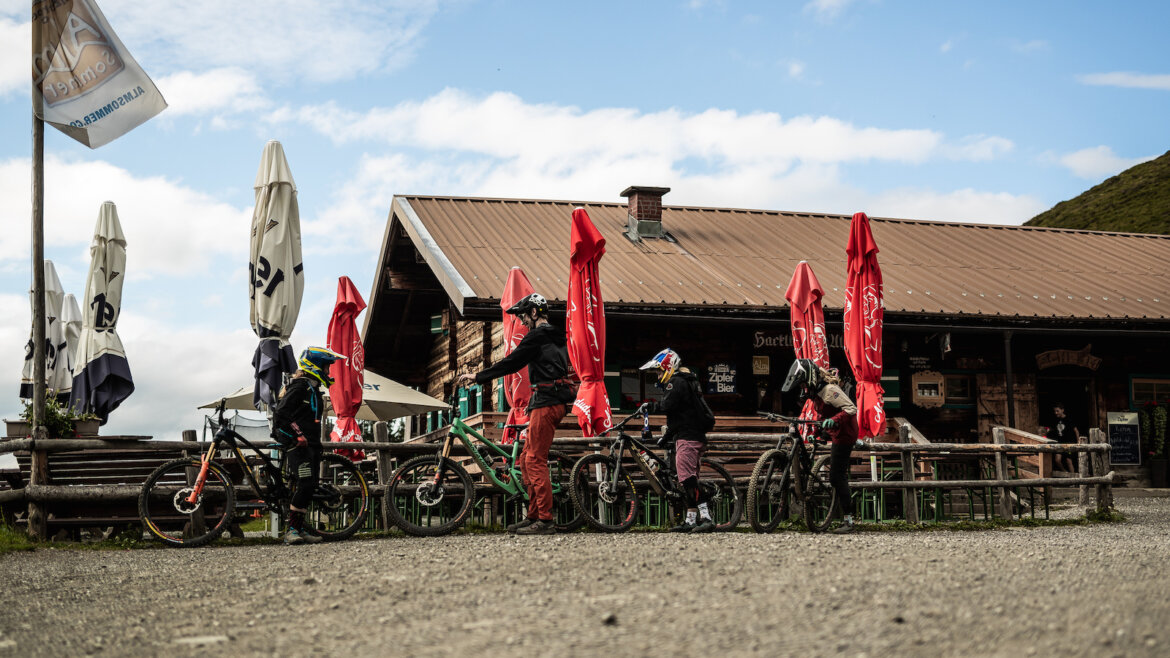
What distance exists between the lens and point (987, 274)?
20.2 m

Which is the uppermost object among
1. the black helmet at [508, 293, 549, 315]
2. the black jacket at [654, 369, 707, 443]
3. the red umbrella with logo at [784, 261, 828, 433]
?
the red umbrella with logo at [784, 261, 828, 433]

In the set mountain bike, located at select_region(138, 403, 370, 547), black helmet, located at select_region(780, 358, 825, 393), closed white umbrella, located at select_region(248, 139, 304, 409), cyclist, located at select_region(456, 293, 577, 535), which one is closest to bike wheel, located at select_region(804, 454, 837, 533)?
black helmet, located at select_region(780, 358, 825, 393)

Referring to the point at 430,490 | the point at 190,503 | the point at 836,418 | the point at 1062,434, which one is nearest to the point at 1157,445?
the point at 1062,434

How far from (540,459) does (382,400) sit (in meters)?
6.31

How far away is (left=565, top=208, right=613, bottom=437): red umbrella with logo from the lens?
1077cm

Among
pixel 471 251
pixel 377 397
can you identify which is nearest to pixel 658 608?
pixel 377 397

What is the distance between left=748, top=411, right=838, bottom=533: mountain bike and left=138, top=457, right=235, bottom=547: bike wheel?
4180 millimetres

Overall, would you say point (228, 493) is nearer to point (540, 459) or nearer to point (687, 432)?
point (540, 459)

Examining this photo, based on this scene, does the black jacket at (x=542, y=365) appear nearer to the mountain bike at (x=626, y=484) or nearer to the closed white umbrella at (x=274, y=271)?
the mountain bike at (x=626, y=484)

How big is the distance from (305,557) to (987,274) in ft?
51.6

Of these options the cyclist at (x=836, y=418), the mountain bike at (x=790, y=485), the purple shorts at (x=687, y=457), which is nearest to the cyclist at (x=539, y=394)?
the purple shorts at (x=687, y=457)

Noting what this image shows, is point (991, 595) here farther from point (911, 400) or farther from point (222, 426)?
point (911, 400)

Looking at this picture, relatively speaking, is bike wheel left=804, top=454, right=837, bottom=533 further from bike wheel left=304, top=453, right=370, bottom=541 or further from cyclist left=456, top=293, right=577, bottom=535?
bike wheel left=304, top=453, right=370, bottom=541

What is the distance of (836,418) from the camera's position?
31.5ft
